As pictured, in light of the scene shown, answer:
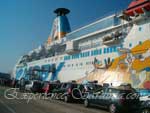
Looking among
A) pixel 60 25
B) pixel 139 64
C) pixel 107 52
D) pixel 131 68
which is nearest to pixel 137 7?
pixel 139 64

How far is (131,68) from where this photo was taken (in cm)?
2517

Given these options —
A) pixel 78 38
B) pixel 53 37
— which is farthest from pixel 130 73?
pixel 53 37

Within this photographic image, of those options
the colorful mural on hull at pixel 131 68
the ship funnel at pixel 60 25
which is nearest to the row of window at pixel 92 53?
the colorful mural on hull at pixel 131 68

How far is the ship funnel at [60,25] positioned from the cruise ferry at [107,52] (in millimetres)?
184

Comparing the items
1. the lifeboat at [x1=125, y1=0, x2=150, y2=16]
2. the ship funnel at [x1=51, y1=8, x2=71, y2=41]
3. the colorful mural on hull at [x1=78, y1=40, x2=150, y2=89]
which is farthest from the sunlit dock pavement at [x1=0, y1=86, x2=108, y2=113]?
the ship funnel at [x1=51, y1=8, x2=71, y2=41]

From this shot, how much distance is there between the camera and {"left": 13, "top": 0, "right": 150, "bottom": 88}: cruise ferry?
80.8ft

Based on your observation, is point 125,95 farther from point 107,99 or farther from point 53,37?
point 53,37

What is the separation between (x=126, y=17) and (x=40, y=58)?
89.8ft

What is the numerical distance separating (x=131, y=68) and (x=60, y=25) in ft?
89.9

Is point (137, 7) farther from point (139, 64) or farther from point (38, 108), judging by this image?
point (38, 108)

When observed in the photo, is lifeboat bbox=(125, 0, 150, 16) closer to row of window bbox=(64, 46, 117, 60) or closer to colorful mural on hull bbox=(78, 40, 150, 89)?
colorful mural on hull bbox=(78, 40, 150, 89)

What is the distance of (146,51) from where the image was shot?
23.8 meters

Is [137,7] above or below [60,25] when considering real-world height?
below

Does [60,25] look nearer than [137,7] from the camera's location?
→ No
